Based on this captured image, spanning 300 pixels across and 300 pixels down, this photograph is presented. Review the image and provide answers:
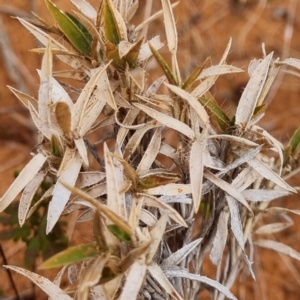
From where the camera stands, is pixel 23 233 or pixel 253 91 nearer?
pixel 253 91

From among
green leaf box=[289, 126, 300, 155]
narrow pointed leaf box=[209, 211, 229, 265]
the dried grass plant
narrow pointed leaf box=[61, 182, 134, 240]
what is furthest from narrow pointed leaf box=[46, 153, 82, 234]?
green leaf box=[289, 126, 300, 155]

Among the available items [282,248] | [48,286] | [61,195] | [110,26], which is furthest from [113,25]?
[282,248]

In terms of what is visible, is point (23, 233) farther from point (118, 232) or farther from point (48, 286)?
point (118, 232)

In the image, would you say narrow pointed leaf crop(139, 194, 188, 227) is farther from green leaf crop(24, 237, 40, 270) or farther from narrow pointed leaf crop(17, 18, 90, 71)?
green leaf crop(24, 237, 40, 270)

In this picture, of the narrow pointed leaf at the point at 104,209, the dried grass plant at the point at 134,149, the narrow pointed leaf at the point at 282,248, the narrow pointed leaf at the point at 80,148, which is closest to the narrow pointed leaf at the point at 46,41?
the dried grass plant at the point at 134,149

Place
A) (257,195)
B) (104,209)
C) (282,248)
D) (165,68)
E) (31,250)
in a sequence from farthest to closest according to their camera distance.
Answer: (31,250), (282,248), (257,195), (165,68), (104,209)

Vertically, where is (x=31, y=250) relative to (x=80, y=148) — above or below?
below

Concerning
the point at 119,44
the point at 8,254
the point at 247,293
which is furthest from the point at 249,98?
the point at 8,254
